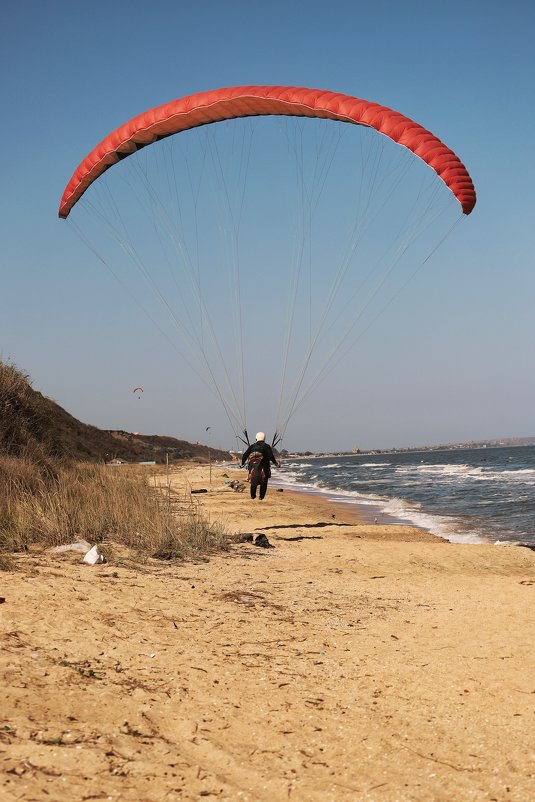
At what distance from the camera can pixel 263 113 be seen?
1273cm

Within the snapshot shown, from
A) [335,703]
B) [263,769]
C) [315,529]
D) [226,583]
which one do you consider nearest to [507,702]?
[335,703]

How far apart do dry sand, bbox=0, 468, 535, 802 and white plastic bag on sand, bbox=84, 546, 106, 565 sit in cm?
17

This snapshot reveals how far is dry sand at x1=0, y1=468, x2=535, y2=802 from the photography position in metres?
3.19

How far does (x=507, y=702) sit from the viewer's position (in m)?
4.40

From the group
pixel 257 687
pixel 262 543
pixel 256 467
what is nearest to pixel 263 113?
pixel 256 467

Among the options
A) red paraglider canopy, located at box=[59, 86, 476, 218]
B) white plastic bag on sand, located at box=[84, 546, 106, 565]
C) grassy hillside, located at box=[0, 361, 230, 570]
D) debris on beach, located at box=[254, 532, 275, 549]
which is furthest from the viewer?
red paraglider canopy, located at box=[59, 86, 476, 218]

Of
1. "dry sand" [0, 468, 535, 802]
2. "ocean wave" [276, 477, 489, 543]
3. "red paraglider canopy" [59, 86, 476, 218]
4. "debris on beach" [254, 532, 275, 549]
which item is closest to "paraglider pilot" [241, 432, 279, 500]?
"debris on beach" [254, 532, 275, 549]

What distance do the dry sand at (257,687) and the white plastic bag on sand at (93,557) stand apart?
172mm

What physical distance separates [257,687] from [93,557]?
3.79m

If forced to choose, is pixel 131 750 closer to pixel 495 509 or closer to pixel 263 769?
pixel 263 769

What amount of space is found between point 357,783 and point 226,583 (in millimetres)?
4593

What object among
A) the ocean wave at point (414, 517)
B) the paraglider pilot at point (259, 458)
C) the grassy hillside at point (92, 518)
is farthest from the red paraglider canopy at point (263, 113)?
the ocean wave at point (414, 517)

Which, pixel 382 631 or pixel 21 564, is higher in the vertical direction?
pixel 21 564

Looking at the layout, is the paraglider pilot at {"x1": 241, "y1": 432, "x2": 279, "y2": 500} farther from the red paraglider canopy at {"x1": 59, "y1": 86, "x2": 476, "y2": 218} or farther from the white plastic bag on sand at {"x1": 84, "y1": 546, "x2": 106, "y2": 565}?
the red paraglider canopy at {"x1": 59, "y1": 86, "x2": 476, "y2": 218}
